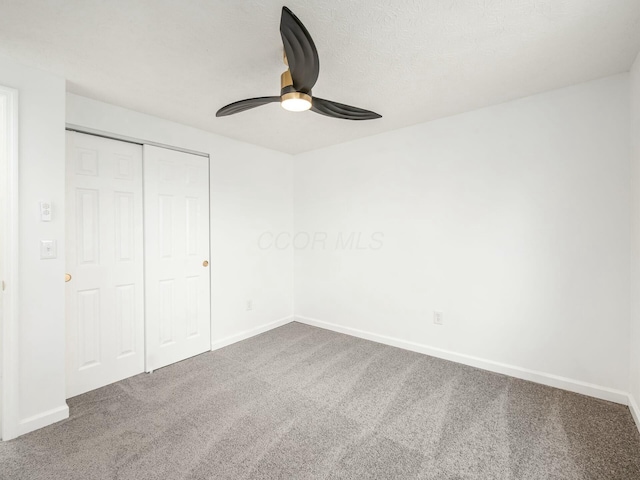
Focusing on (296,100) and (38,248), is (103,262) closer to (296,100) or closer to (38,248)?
(38,248)

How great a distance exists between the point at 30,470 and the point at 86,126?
2263 mm

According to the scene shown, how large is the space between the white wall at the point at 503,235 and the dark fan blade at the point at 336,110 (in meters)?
1.20

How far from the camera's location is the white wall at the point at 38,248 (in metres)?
1.88

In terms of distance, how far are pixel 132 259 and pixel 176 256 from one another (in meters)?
0.38

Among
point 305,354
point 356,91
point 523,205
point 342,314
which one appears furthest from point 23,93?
point 523,205

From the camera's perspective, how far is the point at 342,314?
3734mm

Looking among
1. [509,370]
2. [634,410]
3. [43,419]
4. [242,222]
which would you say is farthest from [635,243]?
[43,419]

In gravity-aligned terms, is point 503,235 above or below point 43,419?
above

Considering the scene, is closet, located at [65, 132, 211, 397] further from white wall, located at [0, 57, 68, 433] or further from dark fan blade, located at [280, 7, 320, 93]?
dark fan blade, located at [280, 7, 320, 93]

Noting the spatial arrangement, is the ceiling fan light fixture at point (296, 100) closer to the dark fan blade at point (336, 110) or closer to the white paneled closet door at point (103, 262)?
the dark fan blade at point (336, 110)

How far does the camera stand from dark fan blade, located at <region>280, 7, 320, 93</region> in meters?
1.19

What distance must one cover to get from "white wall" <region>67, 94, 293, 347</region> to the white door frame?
847 mm

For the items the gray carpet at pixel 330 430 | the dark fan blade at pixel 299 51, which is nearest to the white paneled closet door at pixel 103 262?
the gray carpet at pixel 330 430

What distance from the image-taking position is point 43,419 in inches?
77.2
